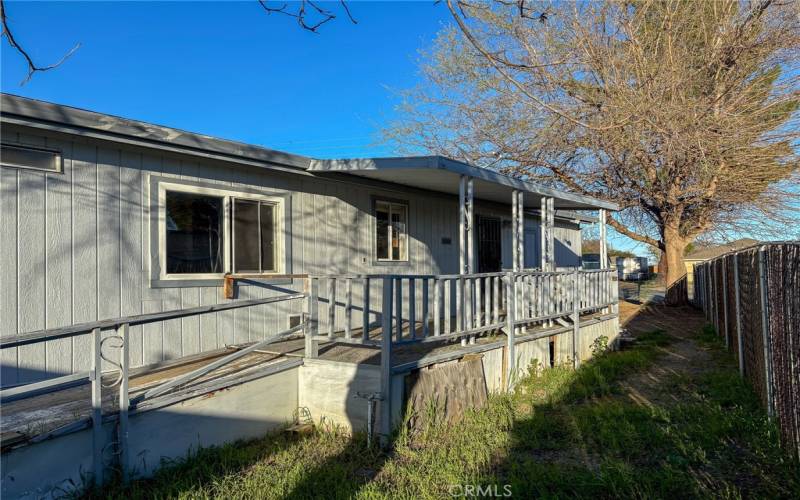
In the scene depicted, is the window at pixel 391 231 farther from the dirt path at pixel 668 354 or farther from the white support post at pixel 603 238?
the white support post at pixel 603 238

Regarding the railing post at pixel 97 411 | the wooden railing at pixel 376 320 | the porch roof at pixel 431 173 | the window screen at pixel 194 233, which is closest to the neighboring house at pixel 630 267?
the wooden railing at pixel 376 320

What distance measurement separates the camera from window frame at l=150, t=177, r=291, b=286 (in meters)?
5.60

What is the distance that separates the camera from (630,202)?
16109mm

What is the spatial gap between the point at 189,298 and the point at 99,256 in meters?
1.02

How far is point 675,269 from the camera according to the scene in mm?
17891

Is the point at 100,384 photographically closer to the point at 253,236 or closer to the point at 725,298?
the point at 253,236

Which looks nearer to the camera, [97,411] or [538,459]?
[97,411]

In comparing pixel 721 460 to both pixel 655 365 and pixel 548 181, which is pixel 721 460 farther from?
pixel 548 181

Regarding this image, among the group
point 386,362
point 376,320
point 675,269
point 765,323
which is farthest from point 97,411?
point 675,269

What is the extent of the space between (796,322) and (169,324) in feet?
17.8

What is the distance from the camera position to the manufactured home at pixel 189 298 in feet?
13.3

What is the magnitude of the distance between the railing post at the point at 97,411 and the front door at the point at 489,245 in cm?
800

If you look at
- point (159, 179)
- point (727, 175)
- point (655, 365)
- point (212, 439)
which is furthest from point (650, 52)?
point (212, 439)

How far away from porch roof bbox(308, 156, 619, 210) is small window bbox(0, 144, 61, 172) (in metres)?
2.84
